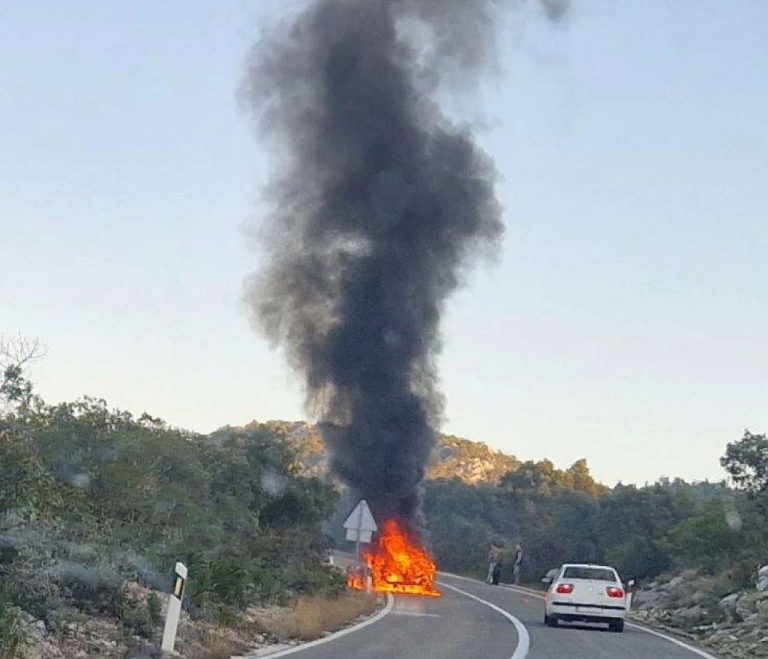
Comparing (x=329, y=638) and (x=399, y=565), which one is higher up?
(x=399, y=565)

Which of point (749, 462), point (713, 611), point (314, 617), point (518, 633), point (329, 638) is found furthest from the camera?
point (749, 462)

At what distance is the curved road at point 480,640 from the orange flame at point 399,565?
9.80 m

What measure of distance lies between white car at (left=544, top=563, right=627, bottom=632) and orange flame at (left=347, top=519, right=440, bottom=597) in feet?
37.6

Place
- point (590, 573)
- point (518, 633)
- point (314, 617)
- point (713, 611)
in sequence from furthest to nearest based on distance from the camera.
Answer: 1. point (713, 611)
2. point (590, 573)
3. point (518, 633)
4. point (314, 617)

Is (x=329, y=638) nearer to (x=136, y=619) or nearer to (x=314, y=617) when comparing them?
(x=314, y=617)

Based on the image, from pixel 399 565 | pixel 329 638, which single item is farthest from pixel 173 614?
pixel 399 565

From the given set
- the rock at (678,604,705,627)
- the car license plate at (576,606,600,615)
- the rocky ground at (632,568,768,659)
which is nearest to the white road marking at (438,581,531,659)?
the car license plate at (576,606,600,615)

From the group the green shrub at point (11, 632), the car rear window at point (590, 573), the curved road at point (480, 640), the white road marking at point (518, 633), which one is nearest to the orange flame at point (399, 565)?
the white road marking at point (518, 633)

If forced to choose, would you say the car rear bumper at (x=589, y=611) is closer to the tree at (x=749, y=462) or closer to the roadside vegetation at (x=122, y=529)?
the roadside vegetation at (x=122, y=529)

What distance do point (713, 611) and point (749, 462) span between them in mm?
13421

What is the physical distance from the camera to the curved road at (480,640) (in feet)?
51.0

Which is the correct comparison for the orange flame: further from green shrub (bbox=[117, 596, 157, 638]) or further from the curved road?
green shrub (bbox=[117, 596, 157, 638])

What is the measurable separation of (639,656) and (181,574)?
8.04 meters

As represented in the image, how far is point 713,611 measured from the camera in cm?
2752
